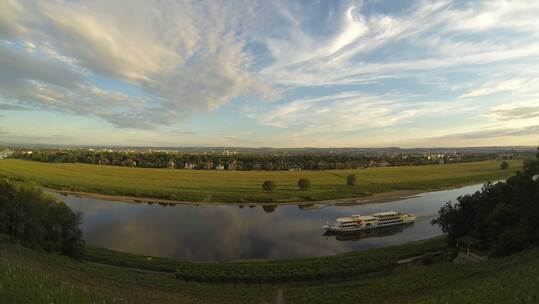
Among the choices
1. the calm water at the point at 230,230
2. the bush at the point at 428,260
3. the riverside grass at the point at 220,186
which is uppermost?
the riverside grass at the point at 220,186

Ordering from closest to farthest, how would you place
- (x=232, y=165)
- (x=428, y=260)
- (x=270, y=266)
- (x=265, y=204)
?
(x=270, y=266) < (x=428, y=260) < (x=265, y=204) < (x=232, y=165)

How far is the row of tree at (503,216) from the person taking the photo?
20.8 m

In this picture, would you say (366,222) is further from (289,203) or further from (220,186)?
(220,186)

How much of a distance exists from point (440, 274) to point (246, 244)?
19.4 metres

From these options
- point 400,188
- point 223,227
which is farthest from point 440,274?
point 400,188

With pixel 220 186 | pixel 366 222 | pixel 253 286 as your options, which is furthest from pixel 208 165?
pixel 253 286

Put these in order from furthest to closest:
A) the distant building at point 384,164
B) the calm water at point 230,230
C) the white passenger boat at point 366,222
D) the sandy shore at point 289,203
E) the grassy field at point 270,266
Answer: the distant building at point 384,164
the sandy shore at point 289,203
the white passenger boat at point 366,222
the calm water at point 230,230
the grassy field at point 270,266

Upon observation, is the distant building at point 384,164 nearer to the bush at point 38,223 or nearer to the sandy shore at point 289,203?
the sandy shore at point 289,203

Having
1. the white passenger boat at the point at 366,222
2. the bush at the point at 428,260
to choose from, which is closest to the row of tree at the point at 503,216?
the bush at the point at 428,260

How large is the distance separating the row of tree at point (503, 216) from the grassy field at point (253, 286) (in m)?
3.43

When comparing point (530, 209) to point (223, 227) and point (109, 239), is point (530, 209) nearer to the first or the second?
point (223, 227)

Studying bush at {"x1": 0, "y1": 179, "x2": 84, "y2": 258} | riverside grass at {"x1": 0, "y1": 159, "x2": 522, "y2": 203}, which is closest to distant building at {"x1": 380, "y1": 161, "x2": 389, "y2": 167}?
riverside grass at {"x1": 0, "y1": 159, "x2": 522, "y2": 203}

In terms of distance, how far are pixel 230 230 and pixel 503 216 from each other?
Answer: 27622 millimetres

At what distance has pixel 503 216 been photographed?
24266 millimetres
